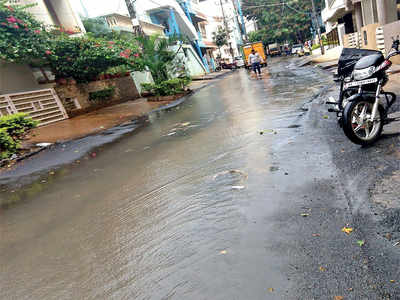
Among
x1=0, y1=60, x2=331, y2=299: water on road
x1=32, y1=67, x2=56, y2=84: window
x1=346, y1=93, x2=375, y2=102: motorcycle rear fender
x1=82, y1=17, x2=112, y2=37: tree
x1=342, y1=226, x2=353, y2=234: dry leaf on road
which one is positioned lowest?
x1=342, y1=226, x2=353, y2=234: dry leaf on road

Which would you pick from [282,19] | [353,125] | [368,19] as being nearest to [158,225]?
[353,125]

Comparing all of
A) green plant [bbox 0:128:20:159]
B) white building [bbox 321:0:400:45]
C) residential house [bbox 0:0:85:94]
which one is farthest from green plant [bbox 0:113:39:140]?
white building [bbox 321:0:400:45]

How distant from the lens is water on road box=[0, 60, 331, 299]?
7.77 feet

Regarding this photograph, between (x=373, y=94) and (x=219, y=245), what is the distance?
3.18 m

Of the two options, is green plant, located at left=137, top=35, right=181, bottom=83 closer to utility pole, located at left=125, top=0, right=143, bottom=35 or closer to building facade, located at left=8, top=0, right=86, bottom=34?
utility pole, located at left=125, top=0, right=143, bottom=35

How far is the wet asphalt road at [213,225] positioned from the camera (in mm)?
2193

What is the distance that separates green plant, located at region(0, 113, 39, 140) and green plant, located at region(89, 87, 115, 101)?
9.07m

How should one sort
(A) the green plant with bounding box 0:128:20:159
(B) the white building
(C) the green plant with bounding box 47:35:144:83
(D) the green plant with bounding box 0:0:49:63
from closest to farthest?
(A) the green plant with bounding box 0:128:20:159 → (D) the green plant with bounding box 0:0:49:63 → (B) the white building → (C) the green plant with bounding box 47:35:144:83

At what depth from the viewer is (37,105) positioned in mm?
13953

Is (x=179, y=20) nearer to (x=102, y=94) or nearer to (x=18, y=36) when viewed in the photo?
(x=102, y=94)

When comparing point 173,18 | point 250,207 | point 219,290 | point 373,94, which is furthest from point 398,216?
point 173,18

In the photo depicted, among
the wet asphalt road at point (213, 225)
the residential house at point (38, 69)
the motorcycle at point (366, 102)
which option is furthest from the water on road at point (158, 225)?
the residential house at point (38, 69)

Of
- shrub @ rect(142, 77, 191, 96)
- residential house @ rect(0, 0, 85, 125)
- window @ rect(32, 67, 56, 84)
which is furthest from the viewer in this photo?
shrub @ rect(142, 77, 191, 96)

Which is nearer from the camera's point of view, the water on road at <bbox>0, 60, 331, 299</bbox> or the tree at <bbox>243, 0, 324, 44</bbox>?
the water on road at <bbox>0, 60, 331, 299</bbox>
